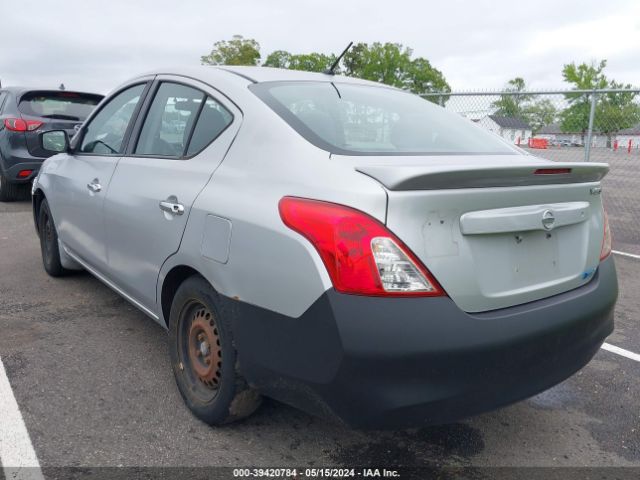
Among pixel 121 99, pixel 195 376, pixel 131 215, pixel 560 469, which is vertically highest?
pixel 121 99

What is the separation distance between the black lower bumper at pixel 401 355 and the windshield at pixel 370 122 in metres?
0.68

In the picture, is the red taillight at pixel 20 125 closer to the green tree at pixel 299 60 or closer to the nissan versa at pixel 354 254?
the nissan versa at pixel 354 254

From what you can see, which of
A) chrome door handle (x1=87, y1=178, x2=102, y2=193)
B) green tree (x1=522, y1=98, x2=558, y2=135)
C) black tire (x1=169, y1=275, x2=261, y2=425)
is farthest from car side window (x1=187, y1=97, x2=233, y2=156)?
green tree (x1=522, y1=98, x2=558, y2=135)

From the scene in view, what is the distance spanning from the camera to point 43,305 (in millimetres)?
4059

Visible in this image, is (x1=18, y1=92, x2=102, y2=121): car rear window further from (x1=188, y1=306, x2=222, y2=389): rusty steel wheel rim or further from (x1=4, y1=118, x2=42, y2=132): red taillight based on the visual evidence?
(x1=188, y1=306, x2=222, y2=389): rusty steel wheel rim

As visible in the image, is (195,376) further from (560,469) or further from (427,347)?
(560,469)

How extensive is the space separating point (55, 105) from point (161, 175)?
21.2 feet

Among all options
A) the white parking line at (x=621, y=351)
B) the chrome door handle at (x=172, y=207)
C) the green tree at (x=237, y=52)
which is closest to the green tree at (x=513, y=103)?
the white parking line at (x=621, y=351)

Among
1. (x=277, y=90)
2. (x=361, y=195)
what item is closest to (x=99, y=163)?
(x=277, y=90)

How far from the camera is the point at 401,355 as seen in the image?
5.83ft

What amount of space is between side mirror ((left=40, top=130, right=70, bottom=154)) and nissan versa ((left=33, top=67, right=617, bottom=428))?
58.5 inches

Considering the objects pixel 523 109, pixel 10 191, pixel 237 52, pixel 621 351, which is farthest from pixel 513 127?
pixel 237 52

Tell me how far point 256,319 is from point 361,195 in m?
0.62

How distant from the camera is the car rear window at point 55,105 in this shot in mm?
8031
